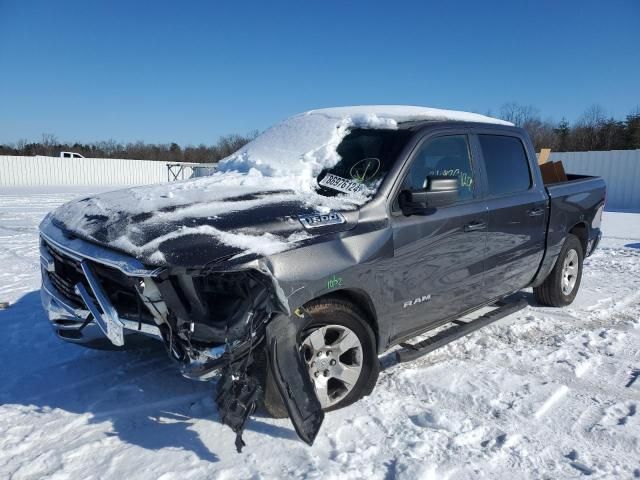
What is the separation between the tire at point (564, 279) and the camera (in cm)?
522

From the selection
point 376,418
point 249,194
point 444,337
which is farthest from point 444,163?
point 376,418

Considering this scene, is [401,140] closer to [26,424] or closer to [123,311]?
[123,311]

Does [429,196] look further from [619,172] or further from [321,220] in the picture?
[619,172]

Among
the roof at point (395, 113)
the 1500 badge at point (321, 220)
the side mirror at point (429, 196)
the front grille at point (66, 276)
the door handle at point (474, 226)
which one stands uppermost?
the roof at point (395, 113)

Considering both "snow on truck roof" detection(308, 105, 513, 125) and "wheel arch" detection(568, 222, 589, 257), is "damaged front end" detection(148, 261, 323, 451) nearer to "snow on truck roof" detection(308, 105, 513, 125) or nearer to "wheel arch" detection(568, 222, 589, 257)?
"snow on truck roof" detection(308, 105, 513, 125)

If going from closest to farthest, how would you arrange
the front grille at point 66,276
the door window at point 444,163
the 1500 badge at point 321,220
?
the 1500 badge at point 321,220 < the front grille at point 66,276 < the door window at point 444,163

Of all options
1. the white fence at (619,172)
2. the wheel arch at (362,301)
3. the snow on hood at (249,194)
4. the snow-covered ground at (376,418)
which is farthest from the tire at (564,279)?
the white fence at (619,172)

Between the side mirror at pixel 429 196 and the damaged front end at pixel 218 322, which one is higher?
the side mirror at pixel 429 196

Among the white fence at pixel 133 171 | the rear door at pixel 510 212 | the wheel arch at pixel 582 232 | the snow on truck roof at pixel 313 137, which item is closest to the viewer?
the snow on truck roof at pixel 313 137

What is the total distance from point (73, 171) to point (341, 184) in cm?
3369

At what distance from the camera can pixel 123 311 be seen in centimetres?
268

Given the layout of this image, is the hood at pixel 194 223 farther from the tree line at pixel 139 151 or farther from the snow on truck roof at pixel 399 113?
the tree line at pixel 139 151

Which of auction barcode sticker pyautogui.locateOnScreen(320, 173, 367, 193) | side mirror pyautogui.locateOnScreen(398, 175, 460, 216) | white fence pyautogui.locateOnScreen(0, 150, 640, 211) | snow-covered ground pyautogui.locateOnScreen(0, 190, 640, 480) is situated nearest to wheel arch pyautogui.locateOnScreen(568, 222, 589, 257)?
snow-covered ground pyautogui.locateOnScreen(0, 190, 640, 480)

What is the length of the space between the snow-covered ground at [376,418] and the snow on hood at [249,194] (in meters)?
1.11
